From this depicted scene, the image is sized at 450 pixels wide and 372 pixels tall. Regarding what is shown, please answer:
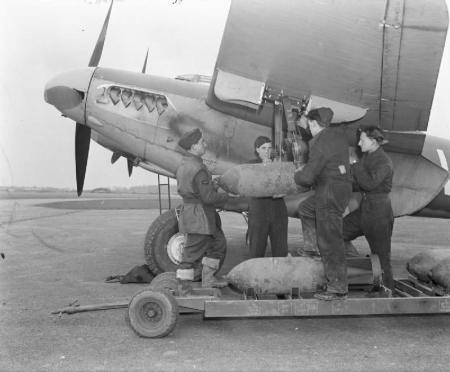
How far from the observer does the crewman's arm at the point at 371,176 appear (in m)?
4.45

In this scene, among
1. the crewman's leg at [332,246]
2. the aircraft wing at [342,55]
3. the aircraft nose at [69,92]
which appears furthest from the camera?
the aircraft nose at [69,92]

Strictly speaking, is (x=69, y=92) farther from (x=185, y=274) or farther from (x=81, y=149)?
(x=185, y=274)

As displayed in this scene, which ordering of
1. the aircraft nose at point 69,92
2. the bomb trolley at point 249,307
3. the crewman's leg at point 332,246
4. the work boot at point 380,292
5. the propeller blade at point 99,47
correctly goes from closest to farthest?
the bomb trolley at point 249,307, the crewman's leg at point 332,246, the work boot at point 380,292, the aircraft nose at point 69,92, the propeller blade at point 99,47

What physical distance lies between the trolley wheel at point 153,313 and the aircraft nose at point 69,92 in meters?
3.73

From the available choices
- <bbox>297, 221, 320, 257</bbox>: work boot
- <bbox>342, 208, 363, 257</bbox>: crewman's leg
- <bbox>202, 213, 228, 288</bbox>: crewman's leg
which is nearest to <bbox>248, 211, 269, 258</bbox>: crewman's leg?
<bbox>202, 213, 228, 288</bbox>: crewman's leg

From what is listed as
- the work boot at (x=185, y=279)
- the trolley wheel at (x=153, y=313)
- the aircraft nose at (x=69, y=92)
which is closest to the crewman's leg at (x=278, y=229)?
the work boot at (x=185, y=279)

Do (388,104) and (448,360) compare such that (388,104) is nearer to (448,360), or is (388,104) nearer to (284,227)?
(284,227)

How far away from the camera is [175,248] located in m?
6.21

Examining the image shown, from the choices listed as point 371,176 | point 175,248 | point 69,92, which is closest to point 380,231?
point 371,176

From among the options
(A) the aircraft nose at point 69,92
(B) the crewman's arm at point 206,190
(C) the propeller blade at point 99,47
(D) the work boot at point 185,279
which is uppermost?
(C) the propeller blade at point 99,47

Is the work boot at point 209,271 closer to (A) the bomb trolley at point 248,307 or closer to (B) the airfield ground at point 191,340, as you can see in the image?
(B) the airfield ground at point 191,340

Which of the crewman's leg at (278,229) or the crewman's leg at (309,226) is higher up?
the crewman's leg at (309,226)

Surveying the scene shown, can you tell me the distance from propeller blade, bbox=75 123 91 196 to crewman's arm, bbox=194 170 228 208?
3.46 metres

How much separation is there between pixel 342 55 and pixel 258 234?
216cm
